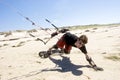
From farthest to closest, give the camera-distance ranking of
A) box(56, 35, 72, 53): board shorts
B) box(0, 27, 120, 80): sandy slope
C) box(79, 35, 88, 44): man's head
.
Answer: box(56, 35, 72, 53): board shorts → box(79, 35, 88, 44): man's head → box(0, 27, 120, 80): sandy slope

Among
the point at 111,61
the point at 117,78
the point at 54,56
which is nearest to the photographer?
the point at 117,78

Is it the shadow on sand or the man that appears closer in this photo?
the shadow on sand

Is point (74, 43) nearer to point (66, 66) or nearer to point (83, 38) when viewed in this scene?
point (83, 38)

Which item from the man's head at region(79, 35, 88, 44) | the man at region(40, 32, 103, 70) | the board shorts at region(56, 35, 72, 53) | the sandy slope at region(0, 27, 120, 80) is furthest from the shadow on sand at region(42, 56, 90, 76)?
the man's head at region(79, 35, 88, 44)

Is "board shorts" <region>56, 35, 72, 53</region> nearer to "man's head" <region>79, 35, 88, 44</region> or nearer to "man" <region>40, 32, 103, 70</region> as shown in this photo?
"man" <region>40, 32, 103, 70</region>

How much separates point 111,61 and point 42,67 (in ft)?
8.74

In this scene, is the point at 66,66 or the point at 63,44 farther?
the point at 63,44

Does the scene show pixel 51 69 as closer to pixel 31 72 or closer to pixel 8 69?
pixel 31 72

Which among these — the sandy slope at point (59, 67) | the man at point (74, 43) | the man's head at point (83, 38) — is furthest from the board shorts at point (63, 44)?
the man's head at point (83, 38)

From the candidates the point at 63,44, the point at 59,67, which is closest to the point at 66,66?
the point at 59,67

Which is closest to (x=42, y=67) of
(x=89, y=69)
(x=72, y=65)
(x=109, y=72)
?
(x=72, y=65)

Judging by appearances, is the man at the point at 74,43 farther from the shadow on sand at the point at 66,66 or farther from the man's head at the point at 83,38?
the shadow on sand at the point at 66,66

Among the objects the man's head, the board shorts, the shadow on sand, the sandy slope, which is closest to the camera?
the sandy slope

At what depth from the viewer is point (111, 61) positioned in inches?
334
